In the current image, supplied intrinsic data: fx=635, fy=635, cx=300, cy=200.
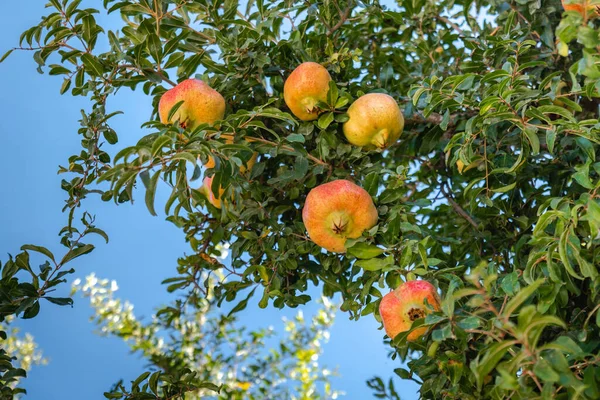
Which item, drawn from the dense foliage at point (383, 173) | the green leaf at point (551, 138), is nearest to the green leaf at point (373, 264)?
the dense foliage at point (383, 173)

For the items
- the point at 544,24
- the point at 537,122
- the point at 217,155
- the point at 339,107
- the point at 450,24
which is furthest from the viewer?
the point at 450,24

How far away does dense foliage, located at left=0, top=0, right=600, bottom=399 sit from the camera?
169 cm

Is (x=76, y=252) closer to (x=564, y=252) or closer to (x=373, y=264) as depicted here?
(x=373, y=264)

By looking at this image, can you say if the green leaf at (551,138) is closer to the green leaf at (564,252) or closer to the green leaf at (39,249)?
the green leaf at (564,252)

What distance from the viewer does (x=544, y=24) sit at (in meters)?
2.86

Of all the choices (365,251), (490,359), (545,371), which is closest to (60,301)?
(365,251)

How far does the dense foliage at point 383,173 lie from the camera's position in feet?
5.53

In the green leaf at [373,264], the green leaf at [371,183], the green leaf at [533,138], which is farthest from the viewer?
the green leaf at [371,183]

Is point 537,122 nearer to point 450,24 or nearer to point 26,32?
point 450,24

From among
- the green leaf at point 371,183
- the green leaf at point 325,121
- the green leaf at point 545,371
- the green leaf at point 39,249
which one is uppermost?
the green leaf at point 325,121

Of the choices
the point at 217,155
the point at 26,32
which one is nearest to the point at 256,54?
the point at 217,155

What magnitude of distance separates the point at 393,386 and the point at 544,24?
1.74m

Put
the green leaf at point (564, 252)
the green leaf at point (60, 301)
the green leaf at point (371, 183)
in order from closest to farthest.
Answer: the green leaf at point (564, 252) → the green leaf at point (371, 183) → the green leaf at point (60, 301)

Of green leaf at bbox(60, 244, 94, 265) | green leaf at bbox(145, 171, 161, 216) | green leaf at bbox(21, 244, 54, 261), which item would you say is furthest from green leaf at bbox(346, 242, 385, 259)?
green leaf at bbox(21, 244, 54, 261)
